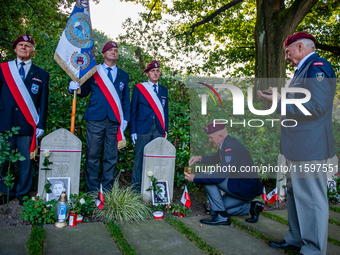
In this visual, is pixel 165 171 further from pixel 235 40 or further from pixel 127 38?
pixel 235 40

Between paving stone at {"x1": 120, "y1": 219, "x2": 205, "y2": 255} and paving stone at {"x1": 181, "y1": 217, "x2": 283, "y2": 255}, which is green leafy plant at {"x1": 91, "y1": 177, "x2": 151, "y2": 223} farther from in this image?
paving stone at {"x1": 181, "y1": 217, "x2": 283, "y2": 255}

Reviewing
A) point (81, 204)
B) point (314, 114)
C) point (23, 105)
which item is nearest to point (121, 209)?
point (81, 204)

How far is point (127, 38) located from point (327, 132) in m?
11.7

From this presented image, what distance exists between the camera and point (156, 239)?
272 centimetres

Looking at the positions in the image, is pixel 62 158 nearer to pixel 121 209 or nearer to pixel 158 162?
pixel 121 209

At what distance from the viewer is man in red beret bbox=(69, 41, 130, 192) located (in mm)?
3684

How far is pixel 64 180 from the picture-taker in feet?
11.2

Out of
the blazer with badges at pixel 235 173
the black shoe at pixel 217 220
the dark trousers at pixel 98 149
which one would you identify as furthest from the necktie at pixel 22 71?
the black shoe at pixel 217 220

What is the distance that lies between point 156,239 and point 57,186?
1400 millimetres

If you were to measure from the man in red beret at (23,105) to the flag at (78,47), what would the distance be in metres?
0.34

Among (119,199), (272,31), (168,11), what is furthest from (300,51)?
(168,11)

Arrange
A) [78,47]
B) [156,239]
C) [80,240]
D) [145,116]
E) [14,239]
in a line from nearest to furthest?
[14,239] → [80,240] → [156,239] → [78,47] → [145,116]

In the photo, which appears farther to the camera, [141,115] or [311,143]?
[141,115]

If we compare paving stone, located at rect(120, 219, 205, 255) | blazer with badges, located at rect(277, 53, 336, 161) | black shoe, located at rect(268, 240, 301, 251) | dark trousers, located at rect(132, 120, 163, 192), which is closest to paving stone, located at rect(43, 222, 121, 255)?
paving stone, located at rect(120, 219, 205, 255)
